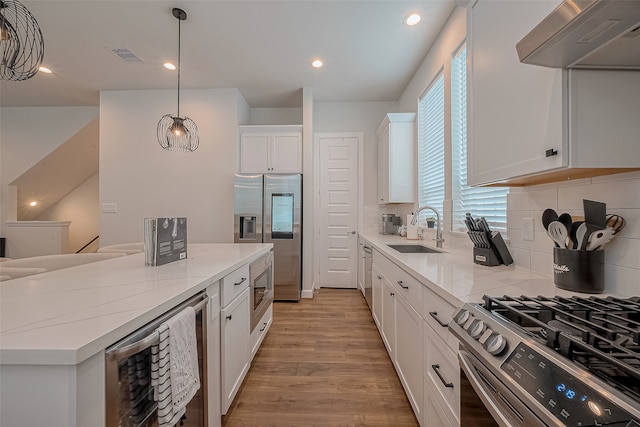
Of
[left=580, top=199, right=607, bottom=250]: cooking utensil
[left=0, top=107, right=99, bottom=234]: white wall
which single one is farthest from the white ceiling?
[left=580, top=199, right=607, bottom=250]: cooking utensil

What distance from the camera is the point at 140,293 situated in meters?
0.95

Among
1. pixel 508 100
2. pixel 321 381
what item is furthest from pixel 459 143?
pixel 321 381

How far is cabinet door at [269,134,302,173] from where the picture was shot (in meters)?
3.86

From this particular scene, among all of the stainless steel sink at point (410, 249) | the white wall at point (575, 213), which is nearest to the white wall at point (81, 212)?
the stainless steel sink at point (410, 249)

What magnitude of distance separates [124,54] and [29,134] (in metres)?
3.05

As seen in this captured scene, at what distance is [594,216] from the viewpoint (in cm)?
98

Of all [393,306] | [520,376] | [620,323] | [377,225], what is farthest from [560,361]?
[377,225]

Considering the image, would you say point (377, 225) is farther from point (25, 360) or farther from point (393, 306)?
point (25, 360)

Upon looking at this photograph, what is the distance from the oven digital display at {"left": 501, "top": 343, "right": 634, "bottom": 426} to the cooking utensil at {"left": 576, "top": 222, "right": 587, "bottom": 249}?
2.20 feet

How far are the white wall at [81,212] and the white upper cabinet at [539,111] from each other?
7.30 meters

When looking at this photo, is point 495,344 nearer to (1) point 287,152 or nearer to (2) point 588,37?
(2) point 588,37

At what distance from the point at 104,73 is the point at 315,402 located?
14.9ft

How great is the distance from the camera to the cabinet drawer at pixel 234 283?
1440 millimetres

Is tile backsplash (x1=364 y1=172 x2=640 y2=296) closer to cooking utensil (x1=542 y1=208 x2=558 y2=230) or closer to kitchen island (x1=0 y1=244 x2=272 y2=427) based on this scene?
cooking utensil (x1=542 y1=208 x2=558 y2=230)
